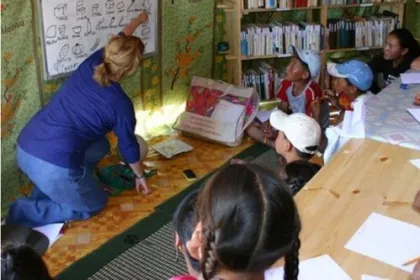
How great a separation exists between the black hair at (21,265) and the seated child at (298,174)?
1.01 meters

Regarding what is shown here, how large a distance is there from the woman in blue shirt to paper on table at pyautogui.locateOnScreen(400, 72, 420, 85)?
1.39m

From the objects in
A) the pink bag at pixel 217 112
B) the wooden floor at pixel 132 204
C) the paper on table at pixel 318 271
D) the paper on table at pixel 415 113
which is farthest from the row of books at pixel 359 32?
the paper on table at pixel 318 271

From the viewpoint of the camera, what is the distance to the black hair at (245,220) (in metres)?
1.07

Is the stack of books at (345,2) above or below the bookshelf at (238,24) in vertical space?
above

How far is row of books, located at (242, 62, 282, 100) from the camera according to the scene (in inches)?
172

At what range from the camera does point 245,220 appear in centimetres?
107

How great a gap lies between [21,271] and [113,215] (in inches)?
60.1

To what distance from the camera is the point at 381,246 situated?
1.64 m

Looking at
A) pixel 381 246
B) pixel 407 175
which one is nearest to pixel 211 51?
pixel 407 175

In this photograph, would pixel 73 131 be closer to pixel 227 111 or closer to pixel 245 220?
pixel 227 111

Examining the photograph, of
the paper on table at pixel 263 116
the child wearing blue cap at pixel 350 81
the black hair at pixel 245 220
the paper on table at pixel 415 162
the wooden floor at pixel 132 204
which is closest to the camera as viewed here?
the black hair at pixel 245 220

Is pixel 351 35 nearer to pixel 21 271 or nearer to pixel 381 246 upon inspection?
pixel 381 246

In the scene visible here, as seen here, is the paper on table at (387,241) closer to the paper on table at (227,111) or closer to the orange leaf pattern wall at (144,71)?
the orange leaf pattern wall at (144,71)

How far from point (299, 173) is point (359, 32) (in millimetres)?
2708
